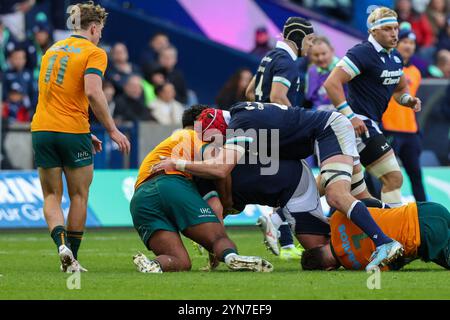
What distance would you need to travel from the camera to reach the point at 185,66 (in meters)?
22.3

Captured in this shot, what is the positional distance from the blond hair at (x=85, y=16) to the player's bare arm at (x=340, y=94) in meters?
2.58

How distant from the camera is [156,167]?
33.9 ft

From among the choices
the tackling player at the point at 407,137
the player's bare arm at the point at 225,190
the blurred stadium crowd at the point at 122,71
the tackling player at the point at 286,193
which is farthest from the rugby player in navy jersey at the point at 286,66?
the blurred stadium crowd at the point at 122,71

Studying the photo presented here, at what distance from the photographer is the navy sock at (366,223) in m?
9.80

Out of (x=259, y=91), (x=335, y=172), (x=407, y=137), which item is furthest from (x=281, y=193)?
(x=407, y=137)

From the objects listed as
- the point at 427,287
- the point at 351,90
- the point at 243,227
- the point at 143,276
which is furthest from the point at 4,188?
the point at 427,287

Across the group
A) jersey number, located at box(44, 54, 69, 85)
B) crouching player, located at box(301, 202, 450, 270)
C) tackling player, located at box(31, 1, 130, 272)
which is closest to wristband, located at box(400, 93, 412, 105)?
crouching player, located at box(301, 202, 450, 270)

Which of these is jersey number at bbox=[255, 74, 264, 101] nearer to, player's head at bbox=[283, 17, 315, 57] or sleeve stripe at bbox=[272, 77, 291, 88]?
sleeve stripe at bbox=[272, 77, 291, 88]

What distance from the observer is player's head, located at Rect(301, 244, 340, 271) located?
34.2 ft

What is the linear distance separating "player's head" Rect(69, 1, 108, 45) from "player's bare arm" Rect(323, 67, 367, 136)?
2571mm

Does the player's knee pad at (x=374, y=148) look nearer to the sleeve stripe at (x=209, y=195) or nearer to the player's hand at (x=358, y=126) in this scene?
the player's hand at (x=358, y=126)

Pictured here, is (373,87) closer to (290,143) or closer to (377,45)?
(377,45)

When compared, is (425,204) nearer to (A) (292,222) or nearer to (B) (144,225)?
(A) (292,222)

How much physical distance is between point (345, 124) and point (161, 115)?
9.91 meters
